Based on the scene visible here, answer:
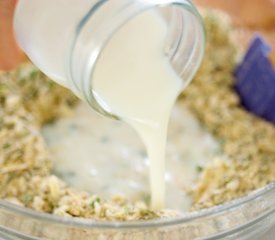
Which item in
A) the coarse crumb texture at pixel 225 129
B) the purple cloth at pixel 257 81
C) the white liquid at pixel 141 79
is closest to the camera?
the white liquid at pixel 141 79

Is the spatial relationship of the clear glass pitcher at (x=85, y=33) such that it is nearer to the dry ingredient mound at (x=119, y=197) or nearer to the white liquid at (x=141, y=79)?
the white liquid at (x=141, y=79)

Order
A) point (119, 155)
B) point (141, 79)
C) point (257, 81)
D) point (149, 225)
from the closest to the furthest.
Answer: point (149, 225)
point (141, 79)
point (119, 155)
point (257, 81)

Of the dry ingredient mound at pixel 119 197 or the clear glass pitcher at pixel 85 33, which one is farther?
the dry ingredient mound at pixel 119 197

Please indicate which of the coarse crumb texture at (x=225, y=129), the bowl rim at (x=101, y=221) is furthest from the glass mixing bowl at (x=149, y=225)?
the coarse crumb texture at (x=225, y=129)

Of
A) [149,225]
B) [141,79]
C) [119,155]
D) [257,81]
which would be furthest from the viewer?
[257,81]

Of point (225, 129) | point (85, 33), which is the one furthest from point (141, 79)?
point (225, 129)

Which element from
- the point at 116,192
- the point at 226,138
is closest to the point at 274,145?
the point at 226,138

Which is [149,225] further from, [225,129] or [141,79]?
[225,129]
